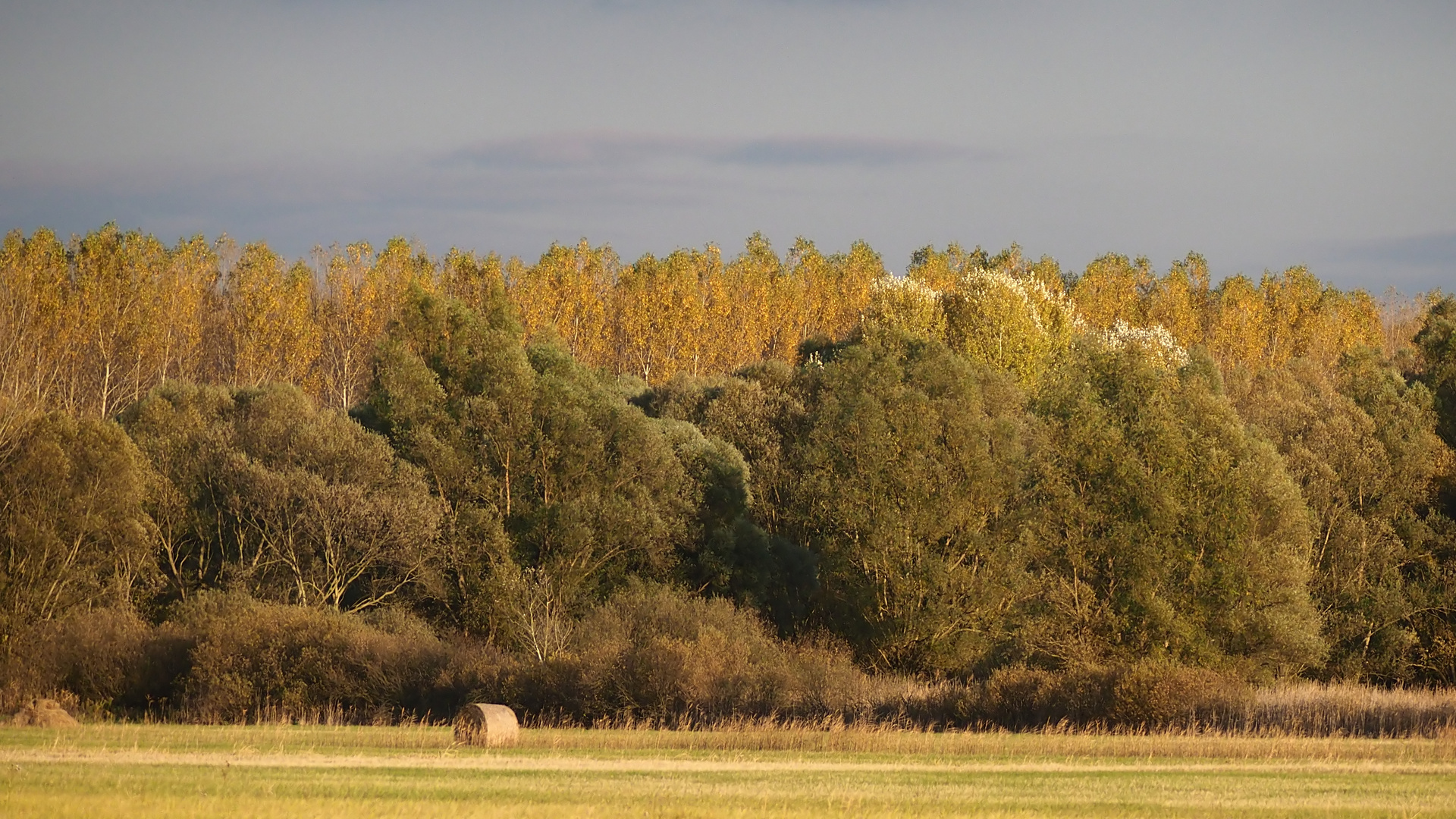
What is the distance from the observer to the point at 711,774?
25.2 meters

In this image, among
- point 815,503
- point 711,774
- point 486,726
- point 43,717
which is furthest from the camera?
point 815,503

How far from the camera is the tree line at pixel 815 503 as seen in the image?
164 ft

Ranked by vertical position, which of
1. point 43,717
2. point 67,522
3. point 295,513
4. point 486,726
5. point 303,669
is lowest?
point 303,669

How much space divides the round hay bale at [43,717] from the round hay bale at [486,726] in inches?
414

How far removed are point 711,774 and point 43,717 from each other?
19.3 meters

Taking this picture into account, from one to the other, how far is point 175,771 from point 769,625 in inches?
1266

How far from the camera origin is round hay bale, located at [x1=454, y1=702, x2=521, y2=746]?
30297 mm

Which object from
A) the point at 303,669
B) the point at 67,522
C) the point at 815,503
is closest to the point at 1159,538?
the point at 815,503

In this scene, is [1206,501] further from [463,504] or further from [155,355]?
[155,355]

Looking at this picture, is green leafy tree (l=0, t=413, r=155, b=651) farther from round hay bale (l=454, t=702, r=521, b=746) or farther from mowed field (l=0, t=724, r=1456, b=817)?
round hay bale (l=454, t=702, r=521, b=746)

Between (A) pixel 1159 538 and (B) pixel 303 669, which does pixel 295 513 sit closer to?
(B) pixel 303 669

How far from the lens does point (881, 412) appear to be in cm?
5644

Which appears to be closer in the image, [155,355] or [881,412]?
[881,412]

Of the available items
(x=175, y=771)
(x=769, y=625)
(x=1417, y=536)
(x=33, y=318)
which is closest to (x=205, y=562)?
(x=769, y=625)
